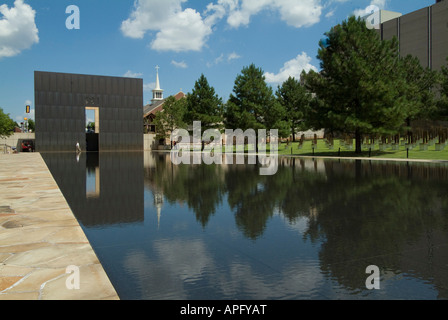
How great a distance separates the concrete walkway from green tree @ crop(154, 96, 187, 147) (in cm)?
5670

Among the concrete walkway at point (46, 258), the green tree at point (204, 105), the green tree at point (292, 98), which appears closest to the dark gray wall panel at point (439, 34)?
the green tree at point (292, 98)

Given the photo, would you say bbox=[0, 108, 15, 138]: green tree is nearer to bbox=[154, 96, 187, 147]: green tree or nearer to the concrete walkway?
bbox=[154, 96, 187, 147]: green tree

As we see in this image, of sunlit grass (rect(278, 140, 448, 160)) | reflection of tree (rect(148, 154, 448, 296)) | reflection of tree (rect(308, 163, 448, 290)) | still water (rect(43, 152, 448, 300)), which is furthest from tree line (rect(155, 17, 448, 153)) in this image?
still water (rect(43, 152, 448, 300))

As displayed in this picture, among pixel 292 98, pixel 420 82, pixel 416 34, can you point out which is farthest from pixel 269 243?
pixel 416 34

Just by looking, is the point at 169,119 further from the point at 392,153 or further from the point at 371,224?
the point at 371,224

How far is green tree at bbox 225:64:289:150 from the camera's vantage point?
4412 centimetres

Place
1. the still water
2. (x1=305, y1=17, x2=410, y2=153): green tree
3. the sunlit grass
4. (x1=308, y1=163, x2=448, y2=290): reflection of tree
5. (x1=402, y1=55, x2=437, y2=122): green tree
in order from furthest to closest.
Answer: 1. (x1=402, y1=55, x2=437, y2=122): green tree
2. (x1=305, y1=17, x2=410, y2=153): green tree
3. the sunlit grass
4. (x1=308, y1=163, x2=448, y2=290): reflection of tree
5. the still water

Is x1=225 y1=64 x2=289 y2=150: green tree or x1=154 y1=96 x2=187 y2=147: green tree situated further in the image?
x1=154 y1=96 x2=187 y2=147: green tree

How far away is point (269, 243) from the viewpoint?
17.4 ft

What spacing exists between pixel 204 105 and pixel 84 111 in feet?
58.7

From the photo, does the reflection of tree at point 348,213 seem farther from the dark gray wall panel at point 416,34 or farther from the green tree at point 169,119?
the dark gray wall panel at point 416,34
